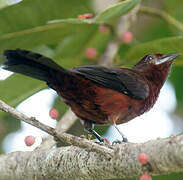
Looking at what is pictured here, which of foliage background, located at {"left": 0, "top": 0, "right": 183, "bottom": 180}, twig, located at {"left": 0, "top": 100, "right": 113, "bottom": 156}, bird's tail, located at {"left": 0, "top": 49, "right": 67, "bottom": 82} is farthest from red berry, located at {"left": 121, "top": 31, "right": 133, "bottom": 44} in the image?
twig, located at {"left": 0, "top": 100, "right": 113, "bottom": 156}

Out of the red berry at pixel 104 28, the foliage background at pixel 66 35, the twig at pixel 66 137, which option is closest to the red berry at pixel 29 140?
the twig at pixel 66 137

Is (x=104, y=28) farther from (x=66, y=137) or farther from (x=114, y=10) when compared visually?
(x=66, y=137)

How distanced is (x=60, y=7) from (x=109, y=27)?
66 centimetres

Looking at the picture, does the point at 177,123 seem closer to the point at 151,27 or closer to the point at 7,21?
the point at 151,27

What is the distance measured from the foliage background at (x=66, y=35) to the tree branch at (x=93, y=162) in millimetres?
1016

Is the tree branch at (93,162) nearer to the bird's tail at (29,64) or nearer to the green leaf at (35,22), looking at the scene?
the bird's tail at (29,64)

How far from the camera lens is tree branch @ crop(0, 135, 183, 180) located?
7.74 feet

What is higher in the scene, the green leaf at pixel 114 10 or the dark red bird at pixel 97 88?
the green leaf at pixel 114 10

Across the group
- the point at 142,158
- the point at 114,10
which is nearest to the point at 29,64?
the point at 114,10

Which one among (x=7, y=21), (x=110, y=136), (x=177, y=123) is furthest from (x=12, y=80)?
(x=177, y=123)

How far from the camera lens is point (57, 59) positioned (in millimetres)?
4836

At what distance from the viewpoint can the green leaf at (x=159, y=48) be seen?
4184 millimetres

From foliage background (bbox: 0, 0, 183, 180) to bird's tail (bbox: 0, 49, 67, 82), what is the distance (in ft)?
1.31

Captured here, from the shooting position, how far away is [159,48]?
4363mm
